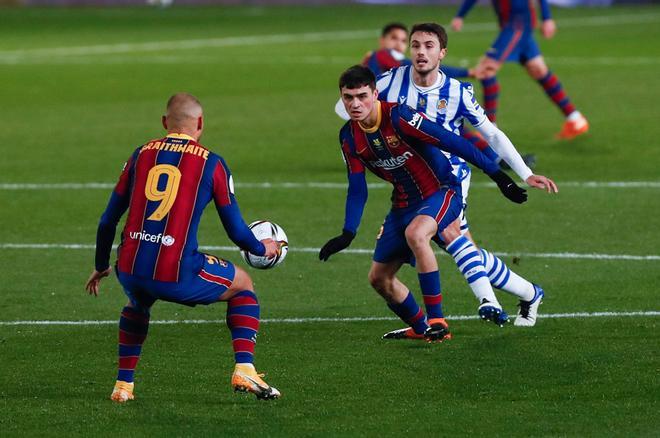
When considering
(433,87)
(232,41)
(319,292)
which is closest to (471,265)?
(433,87)

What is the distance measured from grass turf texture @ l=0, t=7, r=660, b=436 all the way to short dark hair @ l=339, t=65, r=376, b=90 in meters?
1.59

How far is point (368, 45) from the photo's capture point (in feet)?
104

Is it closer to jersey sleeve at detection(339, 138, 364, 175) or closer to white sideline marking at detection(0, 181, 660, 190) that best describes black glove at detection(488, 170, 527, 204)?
jersey sleeve at detection(339, 138, 364, 175)

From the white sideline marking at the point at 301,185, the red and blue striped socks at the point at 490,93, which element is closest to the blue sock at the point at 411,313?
the white sideline marking at the point at 301,185

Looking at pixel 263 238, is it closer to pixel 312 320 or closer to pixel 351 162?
pixel 351 162

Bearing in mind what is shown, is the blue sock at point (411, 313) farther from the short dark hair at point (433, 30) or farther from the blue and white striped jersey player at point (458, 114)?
the short dark hair at point (433, 30)

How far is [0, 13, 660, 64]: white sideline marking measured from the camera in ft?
101

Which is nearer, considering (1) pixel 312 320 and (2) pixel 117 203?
(2) pixel 117 203

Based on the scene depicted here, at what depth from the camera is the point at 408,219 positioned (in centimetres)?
894

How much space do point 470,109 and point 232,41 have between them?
24859 mm

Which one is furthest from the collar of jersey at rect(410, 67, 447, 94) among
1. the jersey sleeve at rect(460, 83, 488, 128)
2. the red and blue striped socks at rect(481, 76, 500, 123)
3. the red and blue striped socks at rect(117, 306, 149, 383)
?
the red and blue striped socks at rect(481, 76, 500, 123)

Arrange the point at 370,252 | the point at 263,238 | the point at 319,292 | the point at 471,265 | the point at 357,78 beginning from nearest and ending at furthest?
the point at 263,238
the point at 357,78
the point at 471,265
the point at 319,292
the point at 370,252

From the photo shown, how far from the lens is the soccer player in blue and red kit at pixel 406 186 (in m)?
8.54

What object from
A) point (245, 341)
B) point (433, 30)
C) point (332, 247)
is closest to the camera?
point (245, 341)
